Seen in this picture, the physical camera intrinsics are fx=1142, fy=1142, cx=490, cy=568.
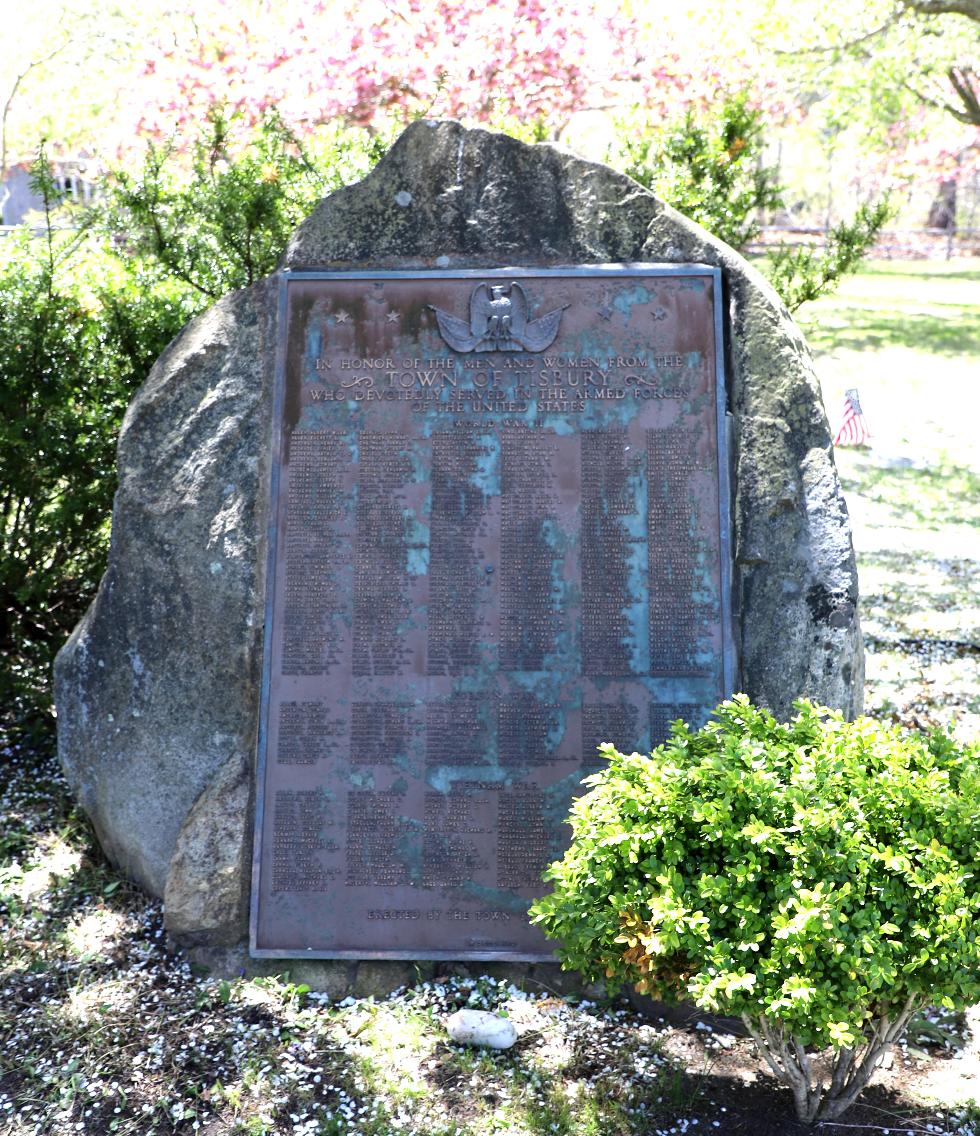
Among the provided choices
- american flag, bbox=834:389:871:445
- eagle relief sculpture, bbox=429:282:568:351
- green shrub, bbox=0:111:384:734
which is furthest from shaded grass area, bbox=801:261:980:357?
eagle relief sculpture, bbox=429:282:568:351

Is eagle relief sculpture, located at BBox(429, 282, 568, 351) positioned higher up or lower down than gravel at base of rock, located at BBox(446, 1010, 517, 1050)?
higher up

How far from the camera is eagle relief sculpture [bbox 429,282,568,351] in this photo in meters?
4.57

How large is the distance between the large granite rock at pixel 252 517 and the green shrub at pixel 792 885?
0.89 metres

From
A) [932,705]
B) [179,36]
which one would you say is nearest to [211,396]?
[932,705]

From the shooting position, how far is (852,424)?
11727mm

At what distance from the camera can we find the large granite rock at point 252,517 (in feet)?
14.5

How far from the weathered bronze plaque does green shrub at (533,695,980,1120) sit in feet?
2.26

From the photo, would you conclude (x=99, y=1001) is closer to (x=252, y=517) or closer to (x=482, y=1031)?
(x=482, y=1031)

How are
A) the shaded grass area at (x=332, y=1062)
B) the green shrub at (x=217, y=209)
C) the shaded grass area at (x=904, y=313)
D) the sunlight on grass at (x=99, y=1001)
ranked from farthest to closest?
the shaded grass area at (x=904, y=313), the green shrub at (x=217, y=209), the sunlight on grass at (x=99, y=1001), the shaded grass area at (x=332, y=1062)

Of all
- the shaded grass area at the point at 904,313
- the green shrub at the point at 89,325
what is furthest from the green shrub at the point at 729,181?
the shaded grass area at the point at 904,313

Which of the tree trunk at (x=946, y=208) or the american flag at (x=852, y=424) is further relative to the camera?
the tree trunk at (x=946, y=208)

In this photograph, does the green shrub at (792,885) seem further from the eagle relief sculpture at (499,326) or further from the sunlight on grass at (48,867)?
the sunlight on grass at (48,867)

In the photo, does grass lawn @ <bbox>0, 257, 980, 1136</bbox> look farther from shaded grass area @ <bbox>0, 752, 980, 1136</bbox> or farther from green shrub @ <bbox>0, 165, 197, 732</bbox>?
green shrub @ <bbox>0, 165, 197, 732</bbox>

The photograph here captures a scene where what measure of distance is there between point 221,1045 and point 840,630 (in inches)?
107
